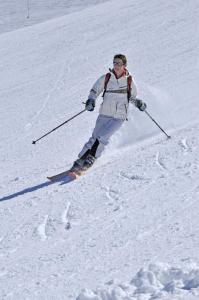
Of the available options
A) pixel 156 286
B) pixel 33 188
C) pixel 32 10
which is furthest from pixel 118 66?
pixel 32 10

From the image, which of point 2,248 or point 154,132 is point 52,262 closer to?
point 2,248

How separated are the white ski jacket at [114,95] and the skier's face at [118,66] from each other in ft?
0.21

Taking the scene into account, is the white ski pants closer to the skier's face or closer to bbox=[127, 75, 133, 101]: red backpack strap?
bbox=[127, 75, 133, 101]: red backpack strap

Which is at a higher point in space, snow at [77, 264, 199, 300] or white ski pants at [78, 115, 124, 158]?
snow at [77, 264, 199, 300]

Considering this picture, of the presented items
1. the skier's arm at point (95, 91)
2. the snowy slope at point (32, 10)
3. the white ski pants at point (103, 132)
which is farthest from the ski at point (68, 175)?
the snowy slope at point (32, 10)

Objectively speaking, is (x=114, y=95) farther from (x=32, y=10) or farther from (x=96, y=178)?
(x=32, y=10)

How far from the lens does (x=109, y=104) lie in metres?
7.88

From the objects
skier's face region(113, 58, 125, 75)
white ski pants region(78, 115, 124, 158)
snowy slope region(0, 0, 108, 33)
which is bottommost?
snowy slope region(0, 0, 108, 33)

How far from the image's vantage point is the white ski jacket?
7.78 m

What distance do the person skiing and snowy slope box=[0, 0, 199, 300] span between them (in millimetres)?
197

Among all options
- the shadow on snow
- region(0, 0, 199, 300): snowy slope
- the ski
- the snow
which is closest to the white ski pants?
region(0, 0, 199, 300): snowy slope

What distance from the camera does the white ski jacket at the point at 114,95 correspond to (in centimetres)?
778

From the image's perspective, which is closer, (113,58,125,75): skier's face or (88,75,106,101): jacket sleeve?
(113,58,125,75): skier's face

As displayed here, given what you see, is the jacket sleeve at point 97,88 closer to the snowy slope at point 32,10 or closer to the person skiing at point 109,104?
the person skiing at point 109,104
